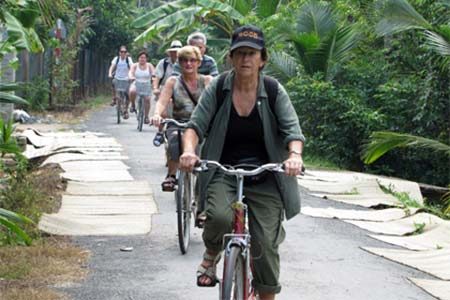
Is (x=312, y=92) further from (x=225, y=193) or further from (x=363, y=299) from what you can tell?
(x=225, y=193)

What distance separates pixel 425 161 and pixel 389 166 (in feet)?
2.36

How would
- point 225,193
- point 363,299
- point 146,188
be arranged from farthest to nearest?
point 146,188 < point 363,299 < point 225,193

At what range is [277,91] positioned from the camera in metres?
5.75

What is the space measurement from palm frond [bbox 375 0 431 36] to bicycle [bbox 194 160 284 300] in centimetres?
1017

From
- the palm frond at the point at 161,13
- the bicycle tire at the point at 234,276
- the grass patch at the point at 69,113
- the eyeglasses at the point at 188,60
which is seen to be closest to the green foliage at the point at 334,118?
the grass patch at the point at 69,113

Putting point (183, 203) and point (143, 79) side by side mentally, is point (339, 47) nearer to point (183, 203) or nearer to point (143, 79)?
point (143, 79)

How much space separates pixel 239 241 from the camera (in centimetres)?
518

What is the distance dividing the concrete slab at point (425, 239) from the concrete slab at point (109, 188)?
3.52 m

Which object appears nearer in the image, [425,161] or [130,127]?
[425,161]

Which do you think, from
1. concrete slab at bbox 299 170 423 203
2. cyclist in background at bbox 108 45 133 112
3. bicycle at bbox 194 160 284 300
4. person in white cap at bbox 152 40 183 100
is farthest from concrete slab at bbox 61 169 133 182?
cyclist in background at bbox 108 45 133 112

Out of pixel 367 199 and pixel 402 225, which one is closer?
pixel 402 225

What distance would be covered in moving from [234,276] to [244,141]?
918 millimetres

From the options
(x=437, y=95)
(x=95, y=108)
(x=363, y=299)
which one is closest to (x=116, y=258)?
(x=363, y=299)

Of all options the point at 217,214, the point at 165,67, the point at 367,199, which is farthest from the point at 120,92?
the point at 217,214
